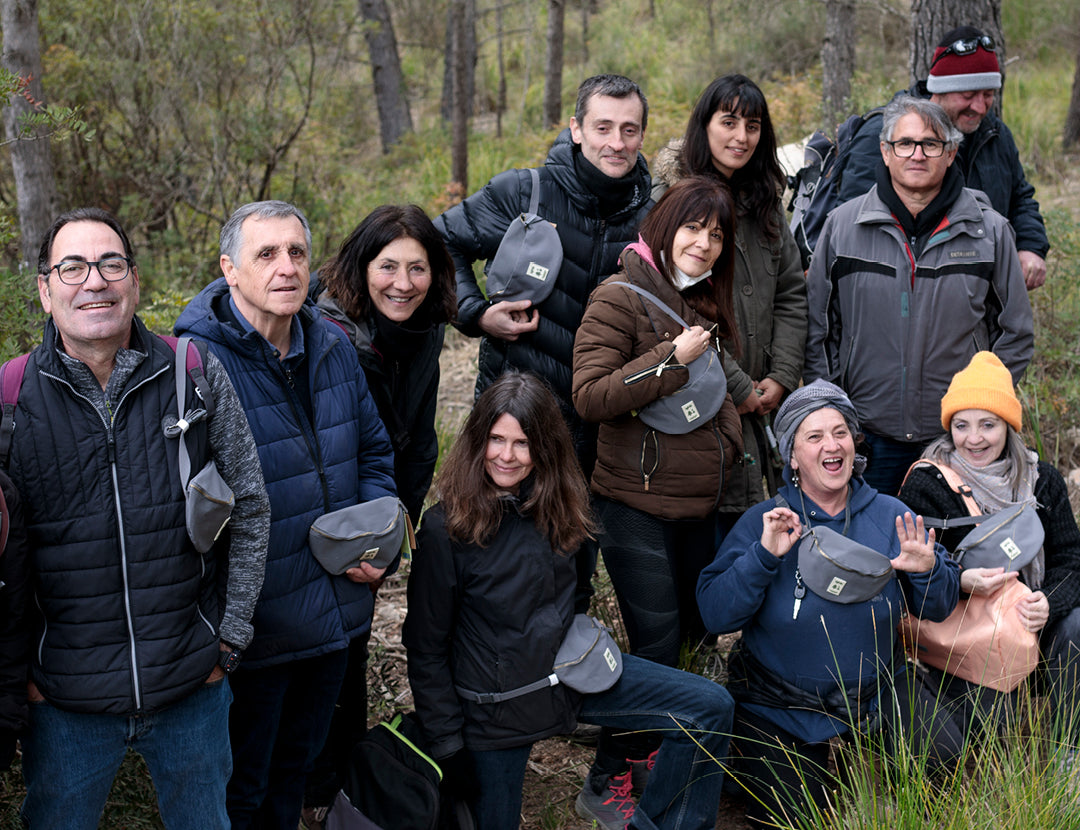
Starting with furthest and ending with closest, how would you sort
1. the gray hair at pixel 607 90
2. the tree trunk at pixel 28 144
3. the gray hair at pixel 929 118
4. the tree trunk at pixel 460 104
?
the tree trunk at pixel 460 104, the tree trunk at pixel 28 144, the gray hair at pixel 929 118, the gray hair at pixel 607 90

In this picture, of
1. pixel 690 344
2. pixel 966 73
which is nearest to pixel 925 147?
pixel 966 73

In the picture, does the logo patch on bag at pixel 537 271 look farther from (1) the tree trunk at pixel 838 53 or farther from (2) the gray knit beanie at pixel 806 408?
(1) the tree trunk at pixel 838 53

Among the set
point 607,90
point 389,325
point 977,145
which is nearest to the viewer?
point 389,325

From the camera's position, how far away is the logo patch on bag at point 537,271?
3912 millimetres

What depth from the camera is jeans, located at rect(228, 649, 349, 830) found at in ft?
10.4

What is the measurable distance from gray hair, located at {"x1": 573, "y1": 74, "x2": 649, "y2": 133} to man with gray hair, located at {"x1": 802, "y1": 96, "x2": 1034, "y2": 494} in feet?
3.34

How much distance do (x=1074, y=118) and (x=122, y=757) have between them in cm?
1219

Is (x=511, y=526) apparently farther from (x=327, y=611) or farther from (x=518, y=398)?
(x=327, y=611)

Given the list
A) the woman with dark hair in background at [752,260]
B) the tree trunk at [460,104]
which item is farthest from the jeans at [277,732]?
the tree trunk at [460,104]

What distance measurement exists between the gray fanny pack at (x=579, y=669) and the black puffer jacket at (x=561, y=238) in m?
0.95

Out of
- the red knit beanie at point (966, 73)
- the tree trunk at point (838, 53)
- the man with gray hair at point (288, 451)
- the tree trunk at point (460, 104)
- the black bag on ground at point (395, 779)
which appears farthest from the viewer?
the tree trunk at point (460, 104)

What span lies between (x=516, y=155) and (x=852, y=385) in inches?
427

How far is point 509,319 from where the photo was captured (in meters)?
3.99

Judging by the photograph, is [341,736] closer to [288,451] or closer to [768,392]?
[288,451]
